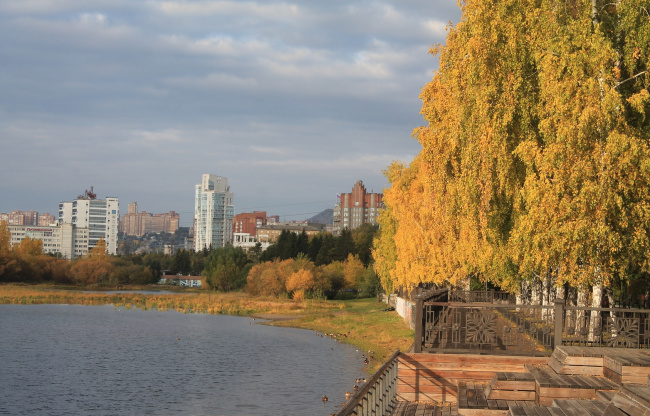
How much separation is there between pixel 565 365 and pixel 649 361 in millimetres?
1533

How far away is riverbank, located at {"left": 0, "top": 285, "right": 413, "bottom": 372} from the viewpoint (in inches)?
1475

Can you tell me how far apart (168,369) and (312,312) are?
34.2 m

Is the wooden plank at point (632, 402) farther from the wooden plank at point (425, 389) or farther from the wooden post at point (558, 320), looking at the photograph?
the wooden plank at point (425, 389)

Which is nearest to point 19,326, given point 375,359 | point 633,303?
point 375,359

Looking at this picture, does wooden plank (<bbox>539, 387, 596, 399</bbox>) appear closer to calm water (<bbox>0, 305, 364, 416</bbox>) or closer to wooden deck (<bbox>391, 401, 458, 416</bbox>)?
wooden deck (<bbox>391, 401, 458, 416</bbox>)

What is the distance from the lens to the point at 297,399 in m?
23.4

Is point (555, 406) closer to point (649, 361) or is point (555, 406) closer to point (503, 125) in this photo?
point (649, 361)

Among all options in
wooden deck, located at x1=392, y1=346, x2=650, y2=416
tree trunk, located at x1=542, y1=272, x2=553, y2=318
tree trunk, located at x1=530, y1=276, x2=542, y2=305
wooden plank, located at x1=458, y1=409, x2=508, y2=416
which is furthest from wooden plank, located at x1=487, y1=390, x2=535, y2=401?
tree trunk, located at x1=530, y1=276, x2=542, y2=305

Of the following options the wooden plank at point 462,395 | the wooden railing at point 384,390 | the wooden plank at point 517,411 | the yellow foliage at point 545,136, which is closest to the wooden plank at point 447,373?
the wooden plank at point 462,395

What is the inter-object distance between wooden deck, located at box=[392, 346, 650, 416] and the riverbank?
1575 cm

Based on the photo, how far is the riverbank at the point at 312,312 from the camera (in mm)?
37469

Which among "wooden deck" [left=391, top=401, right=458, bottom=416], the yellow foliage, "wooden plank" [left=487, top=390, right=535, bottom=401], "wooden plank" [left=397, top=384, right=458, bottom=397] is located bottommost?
"wooden deck" [left=391, top=401, right=458, bottom=416]

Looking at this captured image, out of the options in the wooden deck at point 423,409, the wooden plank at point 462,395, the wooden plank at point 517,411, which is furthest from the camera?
the wooden deck at point 423,409

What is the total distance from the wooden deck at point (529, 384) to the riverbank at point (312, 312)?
51.7 feet
